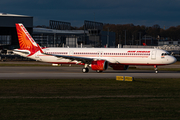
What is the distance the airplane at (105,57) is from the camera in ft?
132

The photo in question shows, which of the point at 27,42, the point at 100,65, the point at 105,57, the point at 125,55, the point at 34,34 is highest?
the point at 34,34

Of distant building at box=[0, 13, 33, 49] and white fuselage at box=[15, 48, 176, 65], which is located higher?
distant building at box=[0, 13, 33, 49]

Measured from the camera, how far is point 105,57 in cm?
4234

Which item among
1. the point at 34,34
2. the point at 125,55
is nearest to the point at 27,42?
the point at 125,55

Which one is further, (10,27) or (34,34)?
(34,34)

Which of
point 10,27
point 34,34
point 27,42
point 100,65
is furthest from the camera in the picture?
point 34,34

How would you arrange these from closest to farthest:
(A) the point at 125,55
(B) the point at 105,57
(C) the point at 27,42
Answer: (A) the point at 125,55 < (B) the point at 105,57 < (C) the point at 27,42

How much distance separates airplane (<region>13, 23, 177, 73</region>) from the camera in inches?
1588
